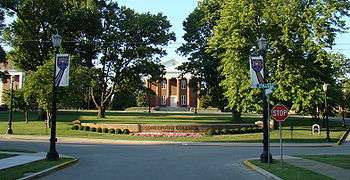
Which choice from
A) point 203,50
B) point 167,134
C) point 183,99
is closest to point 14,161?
point 167,134

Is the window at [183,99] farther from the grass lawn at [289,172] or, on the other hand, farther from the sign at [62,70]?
the grass lawn at [289,172]

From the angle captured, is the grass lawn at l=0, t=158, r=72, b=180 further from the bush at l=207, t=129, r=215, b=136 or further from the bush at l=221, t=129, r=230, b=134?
the bush at l=221, t=129, r=230, b=134

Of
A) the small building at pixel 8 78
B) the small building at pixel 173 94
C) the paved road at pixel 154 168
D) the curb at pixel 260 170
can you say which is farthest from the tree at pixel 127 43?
the small building at pixel 173 94

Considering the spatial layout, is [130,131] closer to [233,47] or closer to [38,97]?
[38,97]

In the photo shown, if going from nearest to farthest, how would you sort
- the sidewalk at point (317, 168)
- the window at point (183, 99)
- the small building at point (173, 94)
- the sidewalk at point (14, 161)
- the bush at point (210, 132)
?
1. the sidewalk at point (317, 168)
2. the sidewalk at point (14, 161)
3. the bush at point (210, 132)
4. the small building at point (173, 94)
5. the window at point (183, 99)

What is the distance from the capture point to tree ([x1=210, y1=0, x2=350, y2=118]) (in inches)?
1779

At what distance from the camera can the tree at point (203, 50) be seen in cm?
5872

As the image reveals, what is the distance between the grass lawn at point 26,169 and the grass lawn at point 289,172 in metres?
8.09

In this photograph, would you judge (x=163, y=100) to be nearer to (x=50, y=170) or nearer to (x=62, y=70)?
(x=62, y=70)

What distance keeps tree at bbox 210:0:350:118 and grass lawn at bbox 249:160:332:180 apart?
2525cm

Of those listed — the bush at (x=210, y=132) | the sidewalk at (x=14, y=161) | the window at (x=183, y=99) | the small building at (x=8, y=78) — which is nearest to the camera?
the sidewalk at (x=14, y=161)

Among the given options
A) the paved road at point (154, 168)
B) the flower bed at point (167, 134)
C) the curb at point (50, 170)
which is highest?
the flower bed at point (167, 134)

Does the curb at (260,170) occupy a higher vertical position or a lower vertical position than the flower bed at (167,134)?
lower

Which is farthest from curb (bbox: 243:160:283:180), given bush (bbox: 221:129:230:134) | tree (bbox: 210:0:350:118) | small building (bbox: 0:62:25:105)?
small building (bbox: 0:62:25:105)
